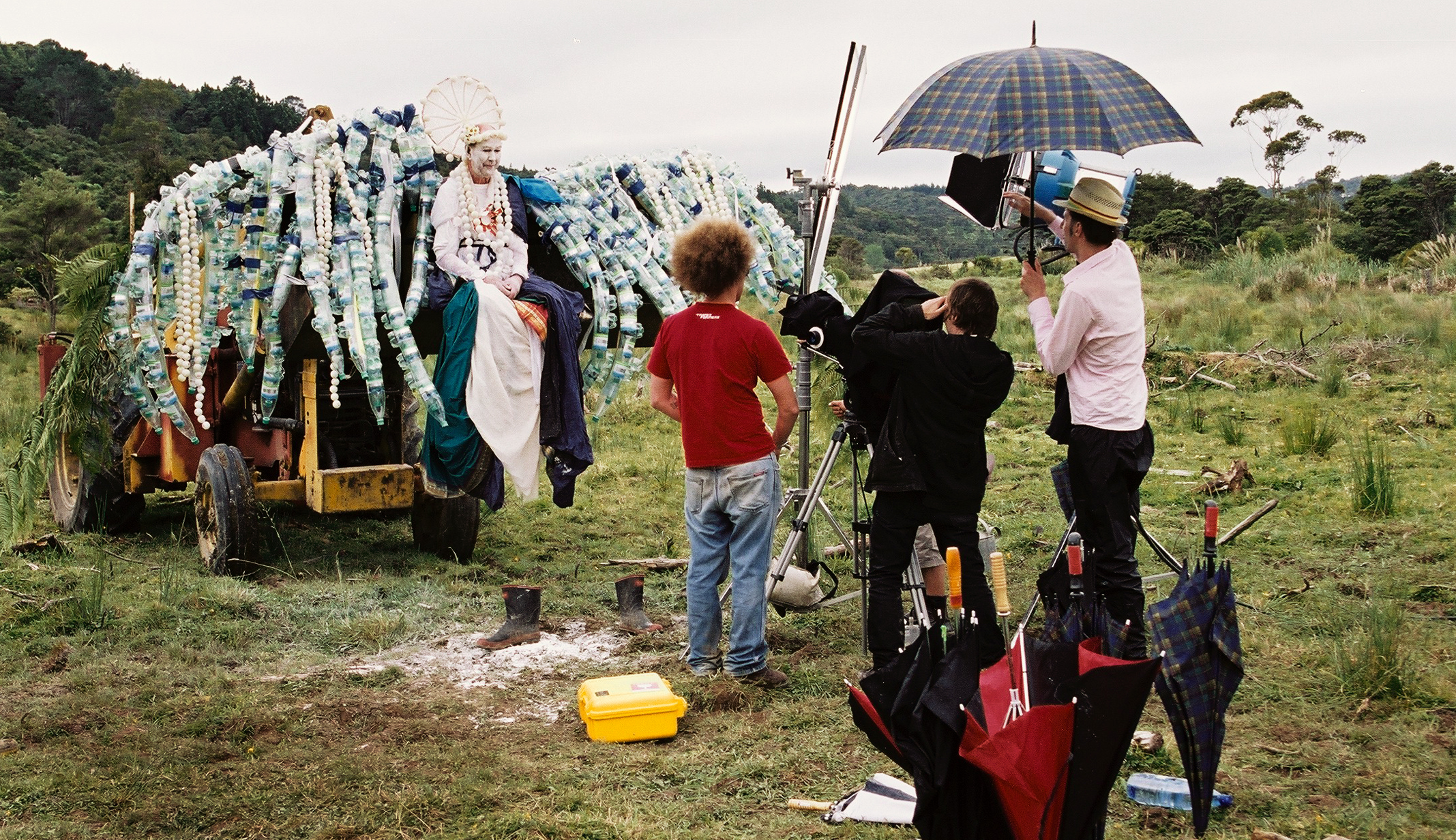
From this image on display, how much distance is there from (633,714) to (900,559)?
3.93 ft

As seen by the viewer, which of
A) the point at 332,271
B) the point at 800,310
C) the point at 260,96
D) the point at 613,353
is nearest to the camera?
the point at 800,310

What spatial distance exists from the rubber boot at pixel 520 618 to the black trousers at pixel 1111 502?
273 cm

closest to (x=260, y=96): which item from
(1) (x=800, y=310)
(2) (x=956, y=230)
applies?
(2) (x=956, y=230)

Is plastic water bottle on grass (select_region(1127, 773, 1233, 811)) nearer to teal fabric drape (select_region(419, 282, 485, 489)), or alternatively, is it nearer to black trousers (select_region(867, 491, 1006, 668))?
black trousers (select_region(867, 491, 1006, 668))

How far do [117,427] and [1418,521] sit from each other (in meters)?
7.97

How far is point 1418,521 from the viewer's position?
23.8 feet

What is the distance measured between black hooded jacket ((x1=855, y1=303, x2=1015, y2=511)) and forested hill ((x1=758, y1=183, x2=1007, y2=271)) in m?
25.4

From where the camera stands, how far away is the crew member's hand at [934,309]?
4.72 meters

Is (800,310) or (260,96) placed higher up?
(260,96)

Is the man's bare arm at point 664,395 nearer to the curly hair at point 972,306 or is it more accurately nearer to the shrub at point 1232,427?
the curly hair at point 972,306

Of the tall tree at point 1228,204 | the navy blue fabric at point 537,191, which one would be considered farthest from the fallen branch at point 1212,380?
the tall tree at point 1228,204

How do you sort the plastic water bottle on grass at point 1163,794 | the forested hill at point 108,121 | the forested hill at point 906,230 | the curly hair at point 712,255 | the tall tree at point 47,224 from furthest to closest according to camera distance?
1. the forested hill at point 906,230
2. the forested hill at point 108,121
3. the tall tree at point 47,224
4. the curly hair at point 712,255
5. the plastic water bottle on grass at point 1163,794

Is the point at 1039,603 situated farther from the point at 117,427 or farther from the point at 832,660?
the point at 117,427

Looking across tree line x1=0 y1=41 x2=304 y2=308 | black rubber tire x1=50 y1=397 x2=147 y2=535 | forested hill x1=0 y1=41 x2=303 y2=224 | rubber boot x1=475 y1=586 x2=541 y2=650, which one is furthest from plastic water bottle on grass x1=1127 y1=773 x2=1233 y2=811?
forested hill x1=0 y1=41 x2=303 y2=224
